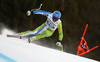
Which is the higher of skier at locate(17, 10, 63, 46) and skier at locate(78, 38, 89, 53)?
skier at locate(17, 10, 63, 46)

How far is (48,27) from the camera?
218cm

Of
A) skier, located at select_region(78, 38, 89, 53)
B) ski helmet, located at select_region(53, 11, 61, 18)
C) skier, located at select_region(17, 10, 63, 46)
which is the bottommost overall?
skier, located at select_region(78, 38, 89, 53)

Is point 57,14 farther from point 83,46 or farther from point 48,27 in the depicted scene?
point 83,46

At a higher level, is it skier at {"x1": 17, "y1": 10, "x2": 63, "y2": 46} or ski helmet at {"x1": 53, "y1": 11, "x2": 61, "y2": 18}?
ski helmet at {"x1": 53, "y1": 11, "x2": 61, "y2": 18}

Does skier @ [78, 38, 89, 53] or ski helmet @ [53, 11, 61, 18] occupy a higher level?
ski helmet @ [53, 11, 61, 18]

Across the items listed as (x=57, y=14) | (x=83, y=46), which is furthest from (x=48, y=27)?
(x=83, y=46)

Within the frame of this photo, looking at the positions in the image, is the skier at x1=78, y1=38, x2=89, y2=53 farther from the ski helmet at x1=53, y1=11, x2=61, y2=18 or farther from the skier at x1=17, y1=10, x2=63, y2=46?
the ski helmet at x1=53, y1=11, x2=61, y2=18

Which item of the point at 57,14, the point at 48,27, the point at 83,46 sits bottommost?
the point at 83,46

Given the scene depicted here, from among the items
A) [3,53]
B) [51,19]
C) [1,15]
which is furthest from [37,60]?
[1,15]

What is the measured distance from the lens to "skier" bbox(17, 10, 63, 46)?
210cm

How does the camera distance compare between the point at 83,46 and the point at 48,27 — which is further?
the point at 48,27

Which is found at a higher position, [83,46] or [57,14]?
[57,14]

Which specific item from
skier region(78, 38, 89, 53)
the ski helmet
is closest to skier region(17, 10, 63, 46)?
the ski helmet

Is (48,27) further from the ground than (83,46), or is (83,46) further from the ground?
(48,27)
